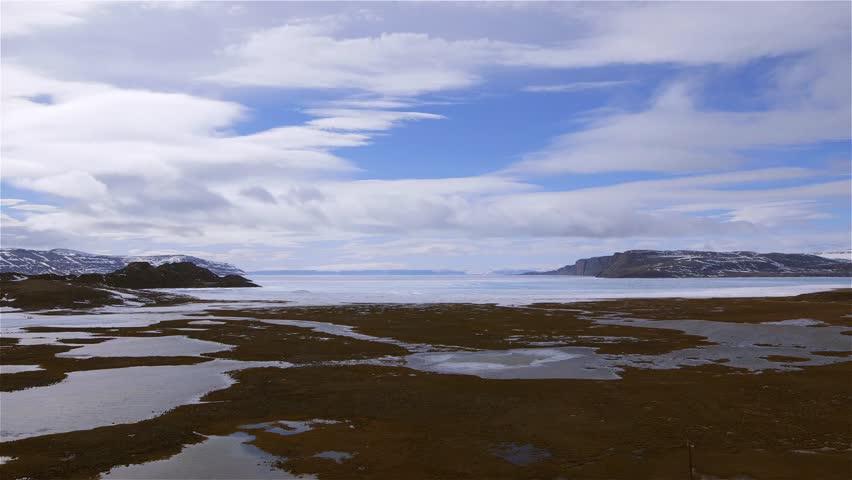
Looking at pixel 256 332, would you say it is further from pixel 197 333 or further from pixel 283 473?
pixel 283 473

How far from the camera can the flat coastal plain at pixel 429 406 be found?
13.2 metres

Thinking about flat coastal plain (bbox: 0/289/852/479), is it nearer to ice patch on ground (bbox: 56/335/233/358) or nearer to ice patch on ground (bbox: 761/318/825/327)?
ice patch on ground (bbox: 56/335/233/358)

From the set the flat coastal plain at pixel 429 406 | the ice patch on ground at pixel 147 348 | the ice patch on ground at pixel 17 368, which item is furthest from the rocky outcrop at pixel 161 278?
the flat coastal plain at pixel 429 406

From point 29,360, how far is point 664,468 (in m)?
29.5

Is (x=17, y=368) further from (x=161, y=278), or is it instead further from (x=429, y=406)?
(x=161, y=278)

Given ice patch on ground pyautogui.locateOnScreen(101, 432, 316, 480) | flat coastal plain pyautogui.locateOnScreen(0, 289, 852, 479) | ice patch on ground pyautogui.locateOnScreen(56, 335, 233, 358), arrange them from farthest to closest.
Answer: ice patch on ground pyautogui.locateOnScreen(56, 335, 233, 358) → flat coastal plain pyautogui.locateOnScreen(0, 289, 852, 479) → ice patch on ground pyautogui.locateOnScreen(101, 432, 316, 480)

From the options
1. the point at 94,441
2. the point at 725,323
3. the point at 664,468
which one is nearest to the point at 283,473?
the point at 94,441

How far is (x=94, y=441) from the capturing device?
48.3ft

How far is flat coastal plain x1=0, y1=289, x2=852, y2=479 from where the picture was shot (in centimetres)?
1318

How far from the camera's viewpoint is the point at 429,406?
18859 millimetres

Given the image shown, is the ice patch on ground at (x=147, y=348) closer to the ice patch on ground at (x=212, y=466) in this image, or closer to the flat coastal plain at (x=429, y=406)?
the flat coastal plain at (x=429, y=406)

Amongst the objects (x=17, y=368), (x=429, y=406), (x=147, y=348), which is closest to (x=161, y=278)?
(x=147, y=348)

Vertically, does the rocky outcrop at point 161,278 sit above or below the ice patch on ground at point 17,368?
above

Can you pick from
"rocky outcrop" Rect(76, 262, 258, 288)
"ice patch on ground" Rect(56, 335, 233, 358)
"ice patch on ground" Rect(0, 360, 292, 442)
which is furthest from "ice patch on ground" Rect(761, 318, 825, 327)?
"rocky outcrop" Rect(76, 262, 258, 288)
